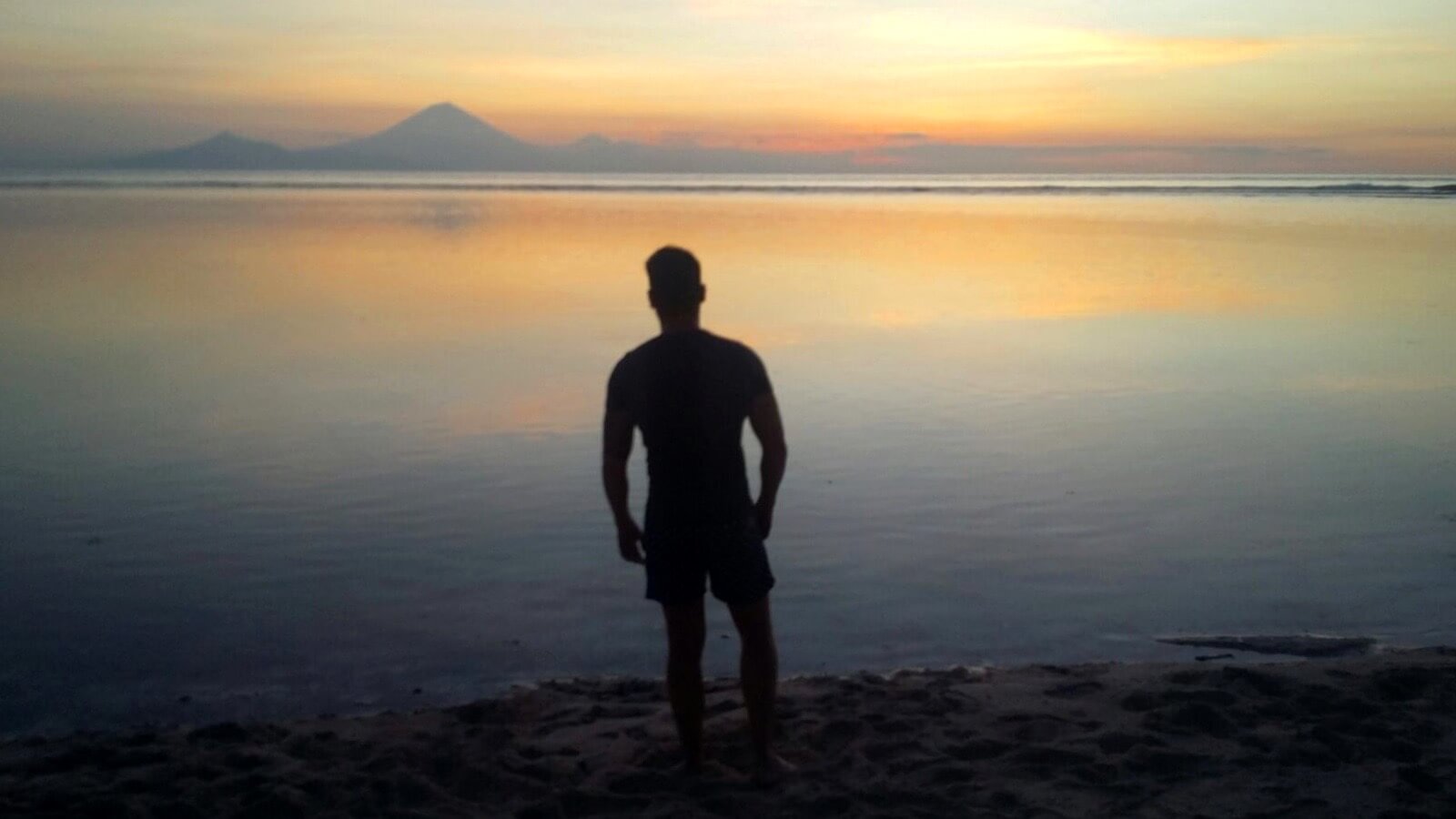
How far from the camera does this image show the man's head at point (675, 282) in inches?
175

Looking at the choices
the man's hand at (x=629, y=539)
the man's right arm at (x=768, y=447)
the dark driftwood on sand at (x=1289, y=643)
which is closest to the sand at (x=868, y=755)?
the dark driftwood on sand at (x=1289, y=643)

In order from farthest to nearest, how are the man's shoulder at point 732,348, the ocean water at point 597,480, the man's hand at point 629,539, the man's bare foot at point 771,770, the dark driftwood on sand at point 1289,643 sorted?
1. the ocean water at point 597,480
2. the dark driftwood on sand at point 1289,643
3. the man's bare foot at point 771,770
4. the man's hand at point 629,539
5. the man's shoulder at point 732,348

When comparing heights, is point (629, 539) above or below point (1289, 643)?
above

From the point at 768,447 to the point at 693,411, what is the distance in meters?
0.28

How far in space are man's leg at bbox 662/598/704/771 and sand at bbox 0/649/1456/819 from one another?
0.13 meters

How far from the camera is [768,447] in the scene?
4512mm

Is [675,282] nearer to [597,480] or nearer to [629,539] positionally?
[629,539]

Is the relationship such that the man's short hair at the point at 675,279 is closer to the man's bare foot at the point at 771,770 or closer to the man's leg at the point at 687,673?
the man's leg at the point at 687,673

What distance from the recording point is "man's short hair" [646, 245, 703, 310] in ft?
14.5

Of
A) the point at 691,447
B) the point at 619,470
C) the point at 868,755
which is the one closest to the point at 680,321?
the point at 691,447

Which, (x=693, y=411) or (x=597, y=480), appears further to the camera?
(x=597, y=480)

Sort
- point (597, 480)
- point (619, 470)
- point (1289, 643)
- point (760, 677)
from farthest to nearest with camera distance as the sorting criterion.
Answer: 1. point (597, 480)
2. point (1289, 643)
3. point (760, 677)
4. point (619, 470)

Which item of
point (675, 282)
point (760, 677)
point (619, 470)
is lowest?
point (760, 677)

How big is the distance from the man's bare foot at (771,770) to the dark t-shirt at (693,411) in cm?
89
